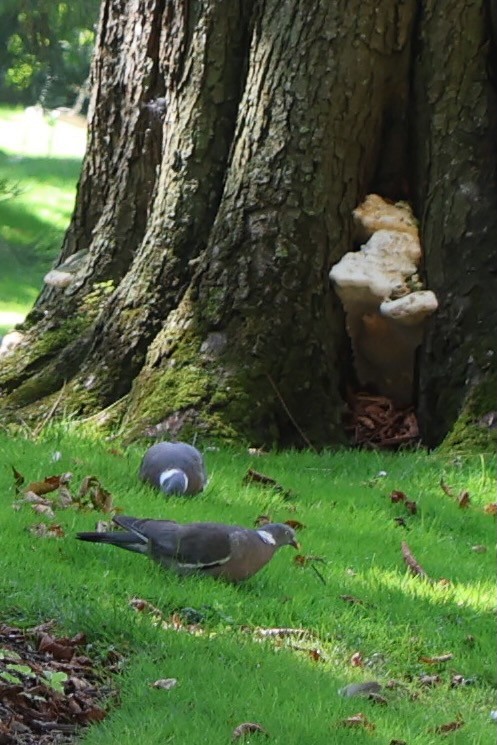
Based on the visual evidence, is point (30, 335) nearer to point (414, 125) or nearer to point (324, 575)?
point (414, 125)

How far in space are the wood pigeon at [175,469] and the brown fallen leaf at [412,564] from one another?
1033mm

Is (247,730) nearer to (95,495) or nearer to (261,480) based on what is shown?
(95,495)

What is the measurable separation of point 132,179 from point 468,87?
2.20 metres

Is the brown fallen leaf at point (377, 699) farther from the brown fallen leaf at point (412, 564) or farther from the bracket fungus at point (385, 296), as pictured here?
the bracket fungus at point (385, 296)

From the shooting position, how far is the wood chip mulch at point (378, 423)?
26.1 feet

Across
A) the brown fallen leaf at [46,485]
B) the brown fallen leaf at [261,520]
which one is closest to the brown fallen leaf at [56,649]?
the brown fallen leaf at [46,485]

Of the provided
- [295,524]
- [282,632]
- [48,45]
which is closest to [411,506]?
[295,524]

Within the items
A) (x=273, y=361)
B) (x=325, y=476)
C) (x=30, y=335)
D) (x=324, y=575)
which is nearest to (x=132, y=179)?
(x=30, y=335)

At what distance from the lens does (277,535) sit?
554 centimetres

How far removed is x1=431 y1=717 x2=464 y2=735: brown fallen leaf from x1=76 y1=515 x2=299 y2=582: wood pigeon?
4.05 ft

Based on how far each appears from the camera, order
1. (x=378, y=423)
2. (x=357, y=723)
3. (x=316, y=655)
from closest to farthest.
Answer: (x=357, y=723) → (x=316, y=655) → (x=378, y=423)

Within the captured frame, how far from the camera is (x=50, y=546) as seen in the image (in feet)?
17.7

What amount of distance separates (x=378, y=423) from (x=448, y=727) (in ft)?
12.9

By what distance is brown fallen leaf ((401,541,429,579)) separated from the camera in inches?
230
